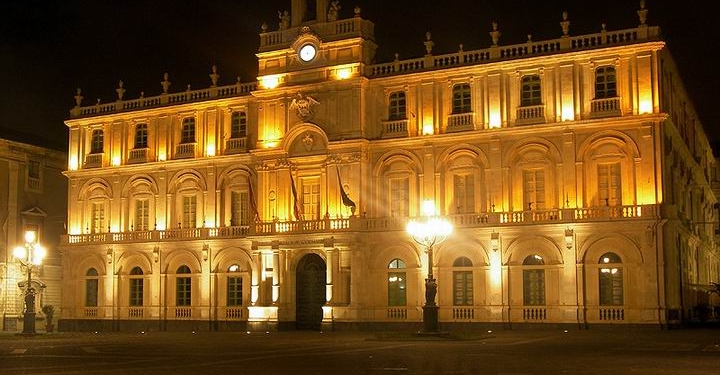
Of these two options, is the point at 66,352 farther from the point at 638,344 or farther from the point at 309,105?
the point at 309,105

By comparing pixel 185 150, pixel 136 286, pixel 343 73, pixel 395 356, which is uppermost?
pixel 343 73

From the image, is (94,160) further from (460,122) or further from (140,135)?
(460,122)

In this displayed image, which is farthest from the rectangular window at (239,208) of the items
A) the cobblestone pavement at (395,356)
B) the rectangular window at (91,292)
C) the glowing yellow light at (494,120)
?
the cobblestone pavement at (395,356)

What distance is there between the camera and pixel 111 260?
56.8 meters

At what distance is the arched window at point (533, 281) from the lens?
151 feet

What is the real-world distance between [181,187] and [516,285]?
2023 centimetres

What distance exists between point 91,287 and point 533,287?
2661 centimetres

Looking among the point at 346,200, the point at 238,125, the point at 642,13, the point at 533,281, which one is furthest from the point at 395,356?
the point at 238,125

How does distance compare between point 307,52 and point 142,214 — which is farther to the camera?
point 142,214

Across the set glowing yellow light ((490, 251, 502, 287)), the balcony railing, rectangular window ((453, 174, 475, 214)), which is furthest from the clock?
glowing yellow light ((490, 251, 502, 287))

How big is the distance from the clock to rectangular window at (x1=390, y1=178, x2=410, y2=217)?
787 cm

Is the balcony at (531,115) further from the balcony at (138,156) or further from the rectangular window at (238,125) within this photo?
the balcony at (138,156)

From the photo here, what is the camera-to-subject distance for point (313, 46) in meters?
51.5

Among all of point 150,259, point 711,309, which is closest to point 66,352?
point 150,259
